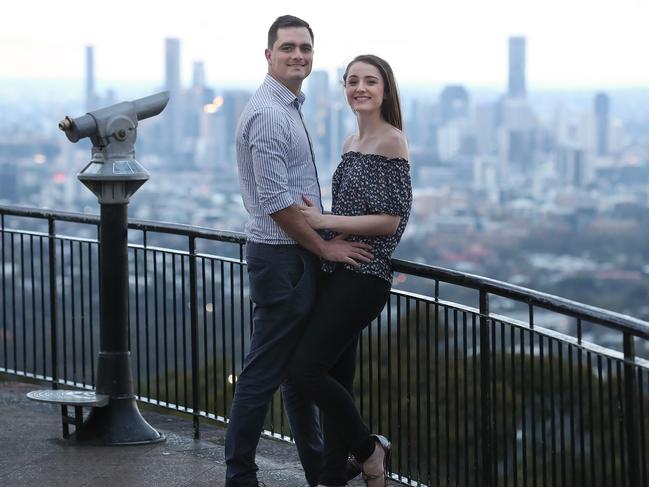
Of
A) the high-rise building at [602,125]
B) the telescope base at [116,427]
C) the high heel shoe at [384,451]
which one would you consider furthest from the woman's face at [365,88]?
the high-rise building at [602,125]

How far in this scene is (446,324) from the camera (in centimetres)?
530

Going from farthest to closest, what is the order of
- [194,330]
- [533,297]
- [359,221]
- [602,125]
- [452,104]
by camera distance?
[602,125] → [452,104] → [194,330] → [359,221] → [533,297]

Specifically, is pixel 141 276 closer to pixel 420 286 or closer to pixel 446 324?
pixel 446 324

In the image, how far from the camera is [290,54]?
495 centimetres

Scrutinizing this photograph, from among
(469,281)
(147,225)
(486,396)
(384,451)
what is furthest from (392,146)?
(147,225)

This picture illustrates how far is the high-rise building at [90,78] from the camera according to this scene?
311 feet

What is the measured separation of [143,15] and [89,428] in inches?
4164

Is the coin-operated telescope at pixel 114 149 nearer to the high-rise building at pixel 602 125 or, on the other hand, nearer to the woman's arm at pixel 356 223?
the woman's arm at pixel 356 223

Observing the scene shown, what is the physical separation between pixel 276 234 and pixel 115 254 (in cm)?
170

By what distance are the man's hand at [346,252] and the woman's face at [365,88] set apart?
54 cm

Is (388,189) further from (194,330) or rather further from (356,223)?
(194,330)

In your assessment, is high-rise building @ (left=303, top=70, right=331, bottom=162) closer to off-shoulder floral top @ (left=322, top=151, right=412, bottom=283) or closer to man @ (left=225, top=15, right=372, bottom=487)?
man @ (left=225, top=15, right=372, bottom=487)

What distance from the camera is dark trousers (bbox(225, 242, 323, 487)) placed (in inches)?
194

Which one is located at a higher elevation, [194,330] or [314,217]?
[314,217]
